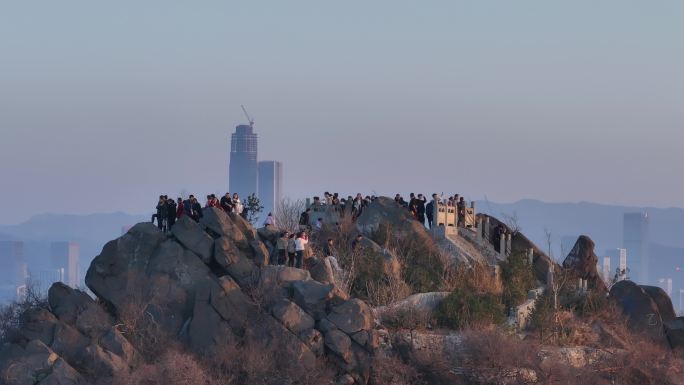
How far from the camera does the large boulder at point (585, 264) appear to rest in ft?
339

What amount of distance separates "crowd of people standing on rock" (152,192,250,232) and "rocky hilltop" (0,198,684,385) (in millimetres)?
787

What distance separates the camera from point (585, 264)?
10406 cm

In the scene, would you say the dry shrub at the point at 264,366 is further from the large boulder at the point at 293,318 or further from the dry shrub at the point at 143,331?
the dry shrub at the point at 143,331

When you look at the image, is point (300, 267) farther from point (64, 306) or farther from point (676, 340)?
point (676, 340)

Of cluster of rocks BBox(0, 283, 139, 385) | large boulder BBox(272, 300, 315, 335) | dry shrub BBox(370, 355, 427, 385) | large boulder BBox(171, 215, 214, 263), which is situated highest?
large boulder BBox(171, 215, 214, 263)

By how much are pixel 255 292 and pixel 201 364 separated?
4.83 metres

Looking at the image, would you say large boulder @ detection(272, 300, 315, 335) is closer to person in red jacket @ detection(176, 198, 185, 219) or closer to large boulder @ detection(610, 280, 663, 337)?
person in red jacket @ detection(176, 198, 185, 219)

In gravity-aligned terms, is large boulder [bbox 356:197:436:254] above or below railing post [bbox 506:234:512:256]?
above

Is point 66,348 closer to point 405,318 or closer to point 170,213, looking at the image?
point 170,213

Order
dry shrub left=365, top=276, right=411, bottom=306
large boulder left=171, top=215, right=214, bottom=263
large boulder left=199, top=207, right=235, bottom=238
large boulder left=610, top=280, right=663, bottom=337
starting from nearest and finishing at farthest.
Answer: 1. large boulder left=171, top=215, right=214, bottom=263
2. large boulder left=199, top=207, right=235, bottom=238
3. dry shrub left=365, top=276, right=411, bottom=306
4. large boulder left=610, top=280, right=663, bottom=337

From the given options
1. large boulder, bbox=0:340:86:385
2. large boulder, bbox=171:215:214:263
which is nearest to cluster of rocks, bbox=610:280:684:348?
large boulder, bbox=171:215:214:263

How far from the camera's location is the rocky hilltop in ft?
280

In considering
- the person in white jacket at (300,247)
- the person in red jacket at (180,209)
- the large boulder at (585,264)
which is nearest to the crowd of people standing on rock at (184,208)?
the person in red jacket at (180,209)

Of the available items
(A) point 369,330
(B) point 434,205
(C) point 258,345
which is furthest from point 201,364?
(B) point 434,205
